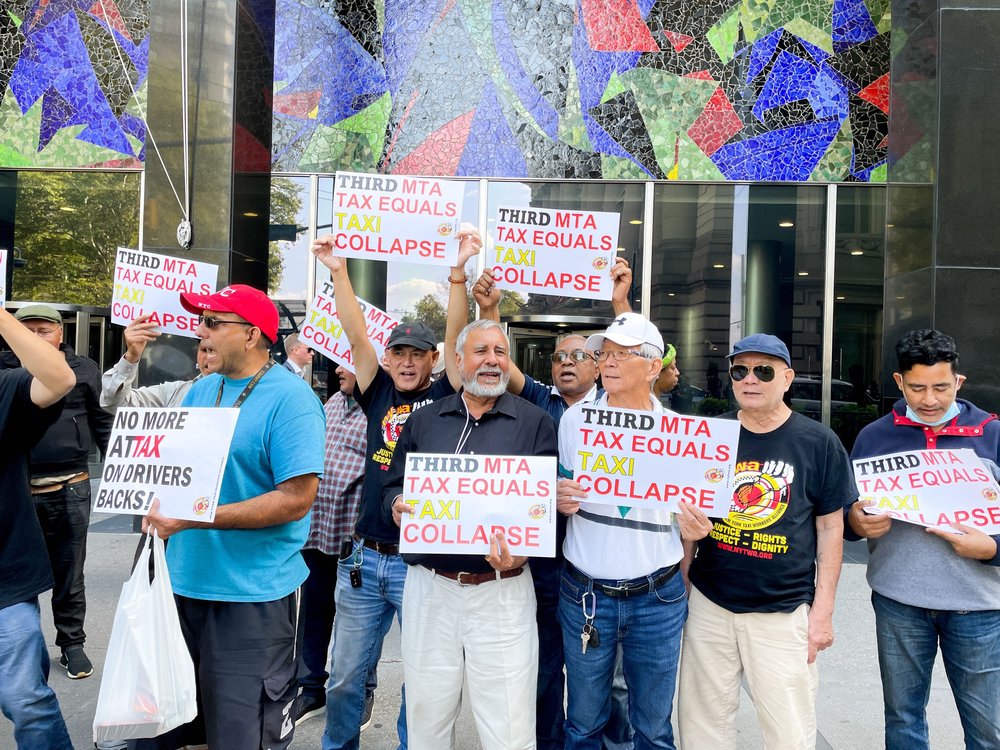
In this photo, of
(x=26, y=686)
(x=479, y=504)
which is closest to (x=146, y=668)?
(x=26, y=686)

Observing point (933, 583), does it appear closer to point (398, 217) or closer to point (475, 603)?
point (475, 603)

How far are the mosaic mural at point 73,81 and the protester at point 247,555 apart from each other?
327 inches

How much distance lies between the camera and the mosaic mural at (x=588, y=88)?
9.59 metres

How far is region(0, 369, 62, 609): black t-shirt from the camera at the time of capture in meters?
2.98

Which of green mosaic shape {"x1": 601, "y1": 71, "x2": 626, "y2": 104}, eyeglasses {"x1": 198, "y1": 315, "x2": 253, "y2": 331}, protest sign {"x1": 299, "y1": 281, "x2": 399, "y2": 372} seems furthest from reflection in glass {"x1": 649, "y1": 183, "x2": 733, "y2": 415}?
eyeglasses {"x1": 198, "y1": 315, "x2": 253, "y2": 331}

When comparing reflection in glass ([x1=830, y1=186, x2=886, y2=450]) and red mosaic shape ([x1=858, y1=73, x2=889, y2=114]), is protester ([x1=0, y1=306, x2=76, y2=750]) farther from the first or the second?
red mosaic shape ([x1=858, y1=73, x2=889, y2=114])

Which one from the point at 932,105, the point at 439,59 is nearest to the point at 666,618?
the point at 932,105

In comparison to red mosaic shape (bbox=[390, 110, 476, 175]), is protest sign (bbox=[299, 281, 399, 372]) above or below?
below

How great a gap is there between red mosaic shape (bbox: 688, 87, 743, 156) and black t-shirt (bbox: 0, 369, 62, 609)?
849 centimetres

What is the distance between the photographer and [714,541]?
312 centimetres

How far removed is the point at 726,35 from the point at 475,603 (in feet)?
29.2

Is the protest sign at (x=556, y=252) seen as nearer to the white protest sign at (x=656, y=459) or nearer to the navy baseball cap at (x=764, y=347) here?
the navy baseball cap at (x=764, y=347)

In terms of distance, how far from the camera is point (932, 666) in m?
3.16

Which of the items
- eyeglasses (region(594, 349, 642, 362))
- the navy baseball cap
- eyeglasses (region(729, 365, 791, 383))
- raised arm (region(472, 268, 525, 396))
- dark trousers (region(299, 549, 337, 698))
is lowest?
dark trousers (region(299, 549, 337, 698))
